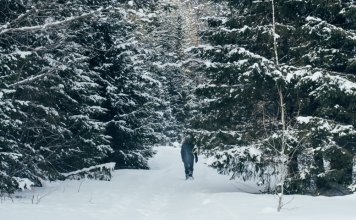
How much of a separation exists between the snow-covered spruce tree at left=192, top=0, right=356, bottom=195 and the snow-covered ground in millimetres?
1194

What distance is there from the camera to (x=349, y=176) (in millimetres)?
11016

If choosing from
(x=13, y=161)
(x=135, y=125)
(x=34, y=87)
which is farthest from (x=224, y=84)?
(x=135, y=125)

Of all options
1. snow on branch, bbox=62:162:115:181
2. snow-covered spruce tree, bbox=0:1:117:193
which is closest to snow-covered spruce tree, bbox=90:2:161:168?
snow-covered spruce tree, bbox=0:1:117:193

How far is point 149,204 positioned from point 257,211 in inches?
126

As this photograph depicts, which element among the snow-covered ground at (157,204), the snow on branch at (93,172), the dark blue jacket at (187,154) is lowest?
the snow-covered ground at (157,204)

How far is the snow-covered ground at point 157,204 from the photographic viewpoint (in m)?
8.07

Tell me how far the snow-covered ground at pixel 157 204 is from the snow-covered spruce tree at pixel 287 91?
3.92ft

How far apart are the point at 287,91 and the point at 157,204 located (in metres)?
4.61

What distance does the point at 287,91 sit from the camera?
11797mm

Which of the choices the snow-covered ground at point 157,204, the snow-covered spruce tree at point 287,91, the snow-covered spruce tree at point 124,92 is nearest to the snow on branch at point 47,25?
the snow-covered ground at point 157,204

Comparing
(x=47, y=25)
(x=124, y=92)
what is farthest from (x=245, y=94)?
(x=124, y=92)

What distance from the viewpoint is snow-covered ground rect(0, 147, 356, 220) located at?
8070mm

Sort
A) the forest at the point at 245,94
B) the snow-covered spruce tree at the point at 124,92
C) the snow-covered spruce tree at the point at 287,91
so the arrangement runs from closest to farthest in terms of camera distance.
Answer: the forest at the point at 245,94, the snow-covered spruce tree at the point at 287,91, the snow-covered spruce tree at the point at 124,92

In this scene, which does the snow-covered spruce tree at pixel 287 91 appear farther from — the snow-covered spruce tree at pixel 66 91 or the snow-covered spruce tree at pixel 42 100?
the snow-covered spruce tree at pixel 42 100
